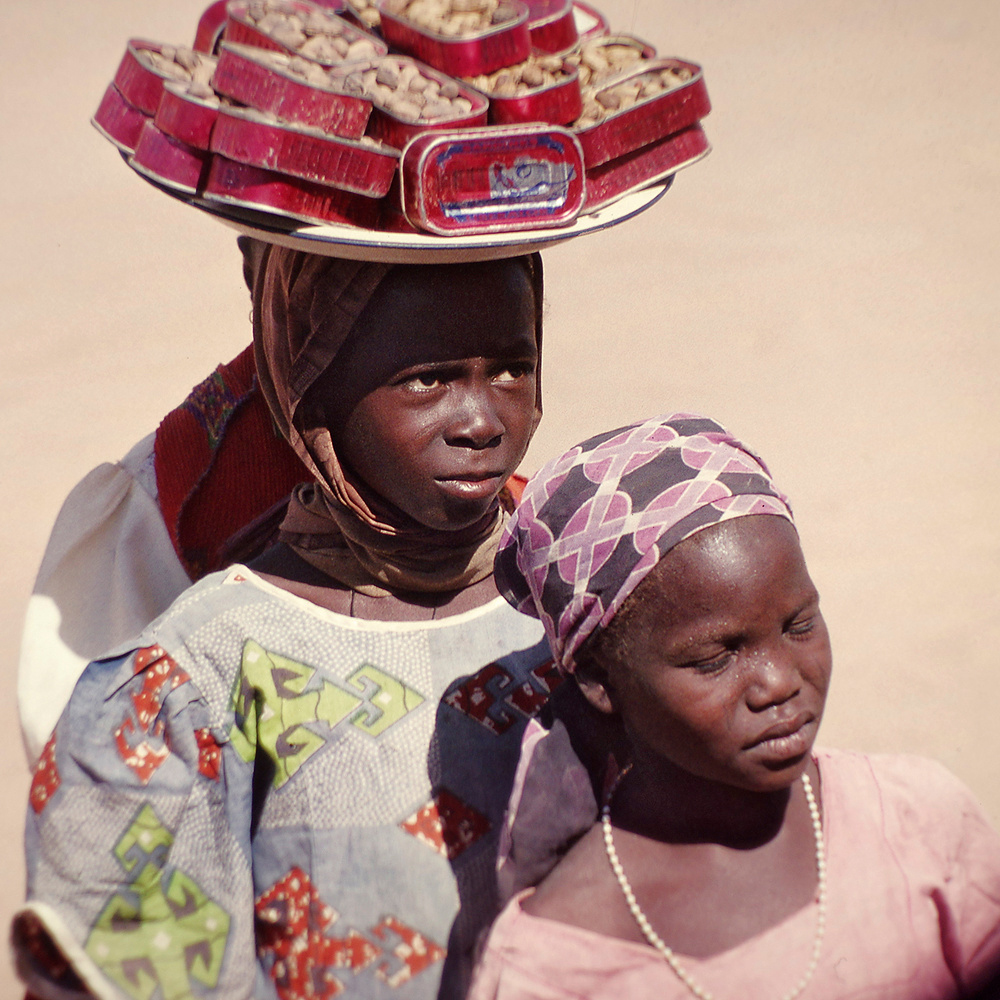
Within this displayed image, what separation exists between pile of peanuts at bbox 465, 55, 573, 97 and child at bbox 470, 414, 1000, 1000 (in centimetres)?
46

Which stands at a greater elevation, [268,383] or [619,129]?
[619,129]

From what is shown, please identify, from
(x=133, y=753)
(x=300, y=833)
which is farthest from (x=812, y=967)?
(x=133, y=753)

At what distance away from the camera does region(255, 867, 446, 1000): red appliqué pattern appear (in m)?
1.56

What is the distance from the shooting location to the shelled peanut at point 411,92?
4.51 feet

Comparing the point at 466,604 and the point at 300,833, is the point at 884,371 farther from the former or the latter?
the point at 300,833

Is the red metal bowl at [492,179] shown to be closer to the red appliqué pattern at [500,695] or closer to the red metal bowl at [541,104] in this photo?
the red metal bowl at [541,104]

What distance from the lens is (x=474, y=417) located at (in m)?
1.55

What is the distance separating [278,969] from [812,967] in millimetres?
764

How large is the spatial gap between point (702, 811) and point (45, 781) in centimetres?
88

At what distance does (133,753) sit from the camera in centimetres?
151

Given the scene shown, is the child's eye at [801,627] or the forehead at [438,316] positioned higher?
the forehead at [438,316]

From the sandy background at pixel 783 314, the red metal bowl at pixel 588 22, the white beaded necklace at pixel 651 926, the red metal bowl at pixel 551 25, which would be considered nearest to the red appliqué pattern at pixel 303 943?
the white beaded necklace at pixel 651 926

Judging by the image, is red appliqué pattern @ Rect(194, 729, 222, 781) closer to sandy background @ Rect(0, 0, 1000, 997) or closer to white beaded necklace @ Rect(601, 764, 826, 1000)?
white beaded necklace @ Rect(601, 764, 826, 1000)

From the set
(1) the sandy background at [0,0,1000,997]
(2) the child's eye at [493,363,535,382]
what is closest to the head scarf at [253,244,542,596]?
(2) the child's eye at [493,363,535,382]
